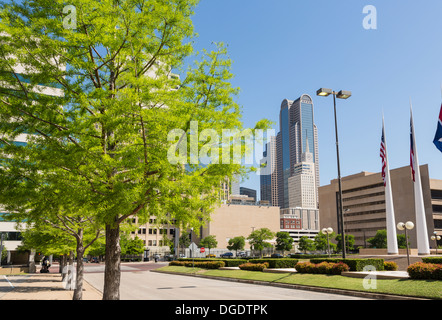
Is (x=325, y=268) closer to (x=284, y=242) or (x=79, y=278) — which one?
(x=79, y=278)

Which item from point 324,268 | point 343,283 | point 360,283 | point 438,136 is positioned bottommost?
point 343,283

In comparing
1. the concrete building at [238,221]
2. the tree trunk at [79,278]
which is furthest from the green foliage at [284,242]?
the tree trunk at [79,278]

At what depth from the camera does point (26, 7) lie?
32.7ft

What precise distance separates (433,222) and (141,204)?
116 metres

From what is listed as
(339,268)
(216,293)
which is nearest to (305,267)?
(339,268)

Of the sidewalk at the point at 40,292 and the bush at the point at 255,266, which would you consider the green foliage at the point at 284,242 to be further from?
the sidewalk at the point at 40,292

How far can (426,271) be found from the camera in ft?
59.4

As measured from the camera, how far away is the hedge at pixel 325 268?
24.5m

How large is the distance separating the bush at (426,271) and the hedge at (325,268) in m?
5.84

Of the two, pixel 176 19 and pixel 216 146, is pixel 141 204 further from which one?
pixel 176 19

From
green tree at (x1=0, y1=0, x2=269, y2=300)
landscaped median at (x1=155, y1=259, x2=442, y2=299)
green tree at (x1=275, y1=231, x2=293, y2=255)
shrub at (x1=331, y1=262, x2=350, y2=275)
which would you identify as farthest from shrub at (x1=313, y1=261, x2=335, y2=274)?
green tree at (x1=275, y1=231, x2=293, y2=255)

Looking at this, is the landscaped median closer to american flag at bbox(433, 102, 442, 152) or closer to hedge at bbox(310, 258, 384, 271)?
hedge at bbox(310, 258, 384, 271)

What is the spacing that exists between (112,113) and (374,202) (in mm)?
135890
